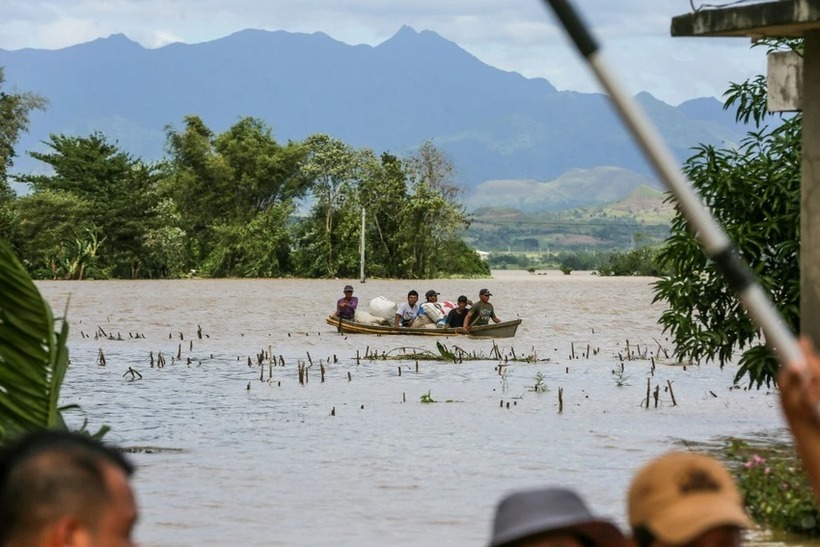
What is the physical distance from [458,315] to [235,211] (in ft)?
165

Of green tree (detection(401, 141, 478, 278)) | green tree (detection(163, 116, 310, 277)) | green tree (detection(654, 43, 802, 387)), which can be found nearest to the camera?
green tree (detection(654, 43, 802, 387))

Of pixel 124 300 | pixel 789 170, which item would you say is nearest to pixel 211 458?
pixel 789 170

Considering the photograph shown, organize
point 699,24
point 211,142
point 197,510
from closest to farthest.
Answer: point 699,24, point 197,510, point 211,142

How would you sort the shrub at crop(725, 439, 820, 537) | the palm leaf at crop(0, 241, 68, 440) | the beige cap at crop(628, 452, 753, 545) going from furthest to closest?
1. the shrub at crop(725, 439, 820, 537)
2. the palm leaf at crop(0, 241, 68, 440)
3. the beige cap at crop(628, 452, 753, 545)

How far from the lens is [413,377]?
82.9ft

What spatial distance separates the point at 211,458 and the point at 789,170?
6.22 metres

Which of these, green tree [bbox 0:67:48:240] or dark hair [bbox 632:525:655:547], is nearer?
dark hair [bbox 632:525:655:547]

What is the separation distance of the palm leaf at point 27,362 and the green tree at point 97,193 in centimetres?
6282

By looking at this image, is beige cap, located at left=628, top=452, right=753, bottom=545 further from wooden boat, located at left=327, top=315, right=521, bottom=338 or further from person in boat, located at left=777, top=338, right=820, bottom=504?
wooden boat, located at left=327, top=315, right=521, bottom=338

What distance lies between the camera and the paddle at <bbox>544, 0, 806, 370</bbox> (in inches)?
99.0

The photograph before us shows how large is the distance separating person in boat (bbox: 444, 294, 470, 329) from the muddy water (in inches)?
37.1

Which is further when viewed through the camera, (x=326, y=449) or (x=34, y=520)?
(x=326, y=449)

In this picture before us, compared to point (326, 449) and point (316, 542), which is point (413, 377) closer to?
point (326, 449)

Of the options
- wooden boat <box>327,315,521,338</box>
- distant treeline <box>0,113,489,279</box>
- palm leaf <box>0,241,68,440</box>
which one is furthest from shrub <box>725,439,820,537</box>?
distant treeline <box>0,113,489,279</box>
